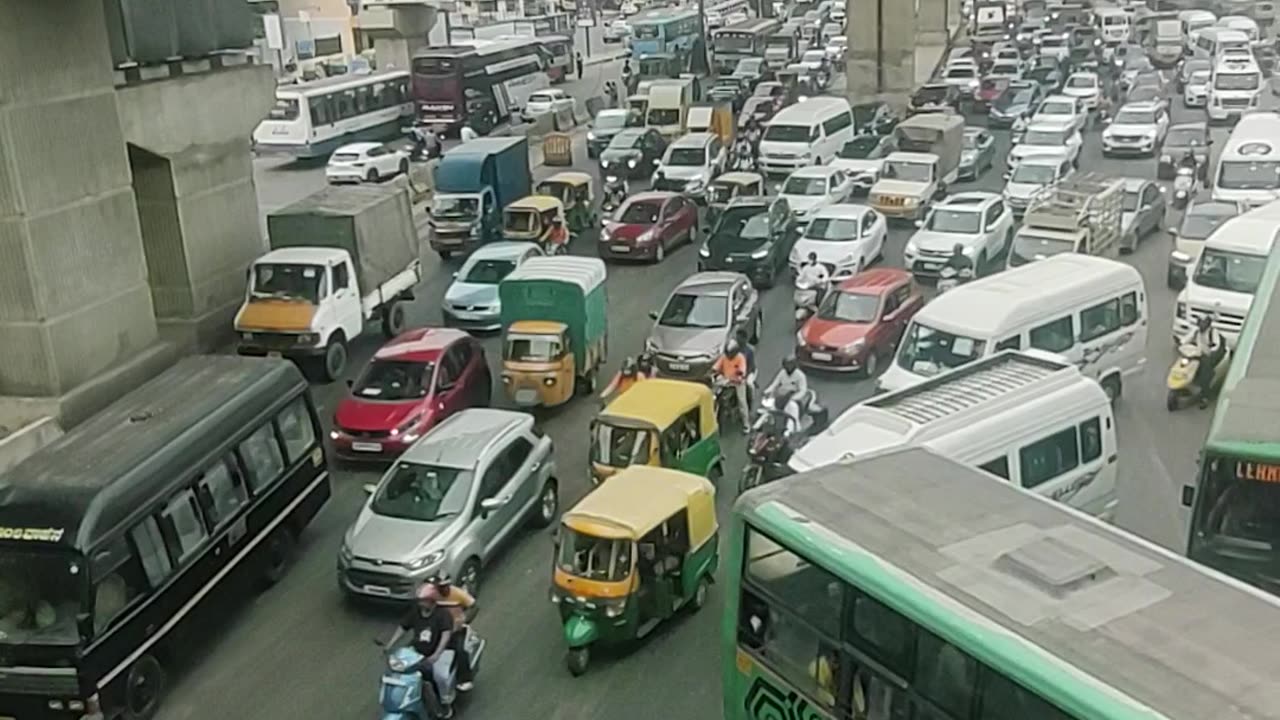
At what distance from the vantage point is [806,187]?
29391 millimetres

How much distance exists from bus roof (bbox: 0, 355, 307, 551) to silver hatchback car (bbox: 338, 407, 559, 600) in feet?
5.83

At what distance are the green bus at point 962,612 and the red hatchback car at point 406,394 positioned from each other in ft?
28.5

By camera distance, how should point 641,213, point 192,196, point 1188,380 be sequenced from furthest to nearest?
point 641,213
point 192,196
point 1188,380

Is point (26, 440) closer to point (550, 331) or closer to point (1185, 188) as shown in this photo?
point (550, 331)

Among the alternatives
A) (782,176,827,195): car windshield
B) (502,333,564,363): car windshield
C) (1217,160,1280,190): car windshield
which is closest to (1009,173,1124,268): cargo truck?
(1217,160,1280,190): car windshield

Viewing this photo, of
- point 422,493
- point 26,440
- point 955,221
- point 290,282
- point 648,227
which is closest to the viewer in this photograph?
point 422,493

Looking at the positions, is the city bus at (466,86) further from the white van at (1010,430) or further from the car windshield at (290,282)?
the white van at (1010,430)

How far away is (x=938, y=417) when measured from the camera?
1326 centimetres

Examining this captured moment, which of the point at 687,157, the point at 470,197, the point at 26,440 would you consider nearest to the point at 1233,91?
the point at 687,157

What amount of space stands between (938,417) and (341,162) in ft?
89.5

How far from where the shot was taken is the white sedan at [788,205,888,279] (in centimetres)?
2462

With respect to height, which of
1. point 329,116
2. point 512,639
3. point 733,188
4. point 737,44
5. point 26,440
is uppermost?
point 737,44

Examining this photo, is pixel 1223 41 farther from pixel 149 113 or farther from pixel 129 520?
pixel 129 520

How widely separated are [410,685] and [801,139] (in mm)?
25854
